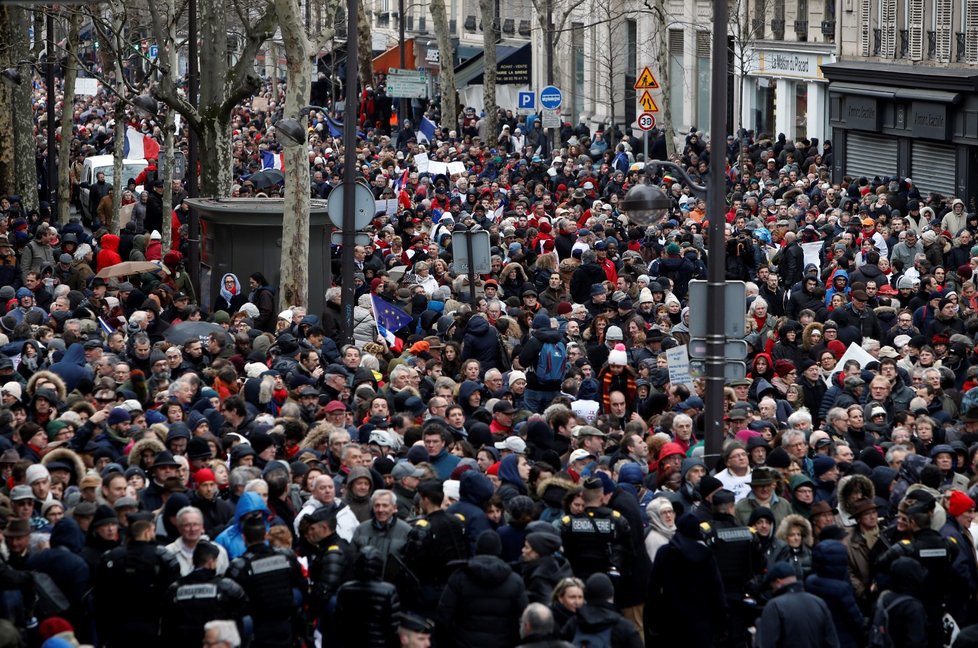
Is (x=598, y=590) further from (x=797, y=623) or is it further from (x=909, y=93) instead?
(x=909, y=93)

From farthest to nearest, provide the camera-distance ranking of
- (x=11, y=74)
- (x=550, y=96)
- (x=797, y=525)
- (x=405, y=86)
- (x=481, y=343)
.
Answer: (x=405, y=86)
(x=550, y=96)
(x=11, y=74)
(x=481, y=343)
(x=797, y=525)

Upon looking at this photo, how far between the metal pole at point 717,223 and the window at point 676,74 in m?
38.5

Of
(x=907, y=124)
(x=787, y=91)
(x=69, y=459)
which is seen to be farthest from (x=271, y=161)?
(x=69, y=459)

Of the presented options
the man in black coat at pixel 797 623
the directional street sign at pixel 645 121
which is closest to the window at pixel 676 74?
the directional street sign at pixel 645 121

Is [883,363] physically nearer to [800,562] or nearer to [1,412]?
[800,562]

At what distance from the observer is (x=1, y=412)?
540 inches

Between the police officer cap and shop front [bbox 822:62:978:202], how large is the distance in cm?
2535

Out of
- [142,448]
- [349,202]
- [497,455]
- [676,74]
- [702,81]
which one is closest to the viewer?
[142,448]

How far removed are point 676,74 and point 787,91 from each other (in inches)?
302

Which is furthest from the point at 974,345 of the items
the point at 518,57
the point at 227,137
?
the point at 518,57

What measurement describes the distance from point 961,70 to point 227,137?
551 inches

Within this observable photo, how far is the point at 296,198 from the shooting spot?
22.7 meters

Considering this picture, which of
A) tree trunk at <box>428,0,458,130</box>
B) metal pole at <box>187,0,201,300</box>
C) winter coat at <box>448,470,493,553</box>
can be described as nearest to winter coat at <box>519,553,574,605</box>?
winter coat at <box>448,470,493,553</box>

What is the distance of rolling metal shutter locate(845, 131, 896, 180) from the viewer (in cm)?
3731
